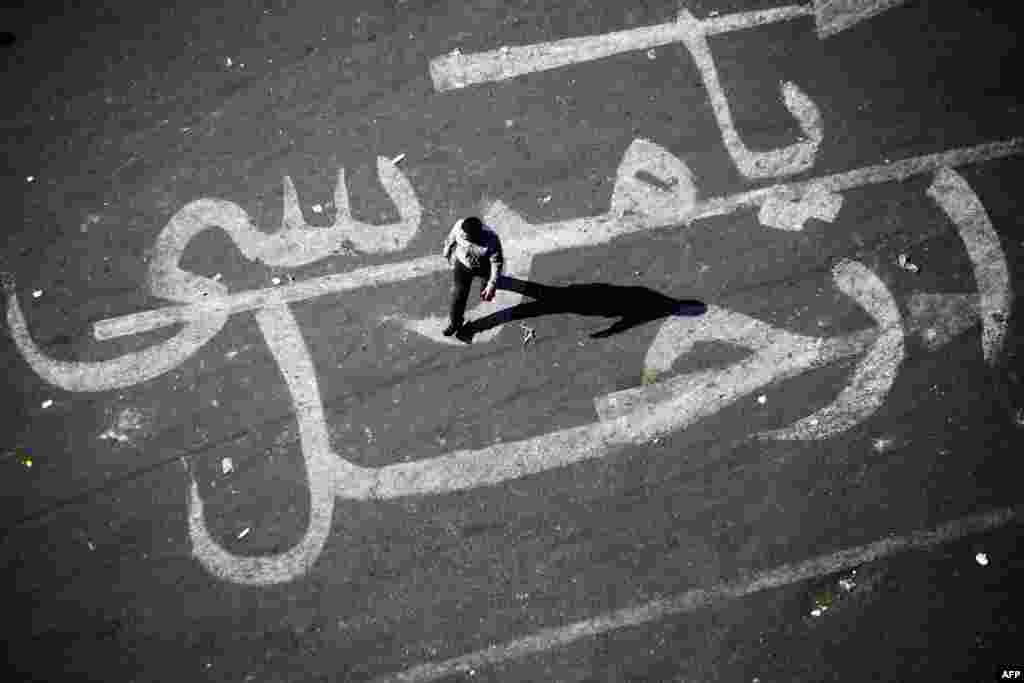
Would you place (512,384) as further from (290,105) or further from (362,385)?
(290,105)

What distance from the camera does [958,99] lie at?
21.1 ft

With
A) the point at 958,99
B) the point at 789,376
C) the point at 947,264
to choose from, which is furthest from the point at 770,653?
the point at 958,99

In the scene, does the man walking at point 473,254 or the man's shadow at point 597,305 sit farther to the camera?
the man's shadow at point 597,305

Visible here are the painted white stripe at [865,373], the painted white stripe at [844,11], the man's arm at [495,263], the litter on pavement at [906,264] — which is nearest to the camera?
the man's arm at [495,263]

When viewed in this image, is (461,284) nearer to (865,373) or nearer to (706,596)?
(706,596)

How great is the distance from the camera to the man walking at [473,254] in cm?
485

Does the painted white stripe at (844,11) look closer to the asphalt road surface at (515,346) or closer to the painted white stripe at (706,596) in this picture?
the asphalt road surface at (515,346)

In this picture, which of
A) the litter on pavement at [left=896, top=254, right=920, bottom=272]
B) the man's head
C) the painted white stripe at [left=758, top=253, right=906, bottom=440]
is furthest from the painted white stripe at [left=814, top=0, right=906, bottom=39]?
the man's head

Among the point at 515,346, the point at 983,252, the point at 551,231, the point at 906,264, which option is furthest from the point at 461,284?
the point at 983,252

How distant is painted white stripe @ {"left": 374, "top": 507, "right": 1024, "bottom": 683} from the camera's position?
5.11 meters

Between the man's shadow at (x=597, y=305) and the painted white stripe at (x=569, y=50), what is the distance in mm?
2261

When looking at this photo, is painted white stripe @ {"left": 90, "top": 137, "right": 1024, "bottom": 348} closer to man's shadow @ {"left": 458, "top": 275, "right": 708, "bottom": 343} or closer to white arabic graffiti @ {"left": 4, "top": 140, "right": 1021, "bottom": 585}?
white arabic graffiti @ {"left": 4, "top": 140, "right": 1021, "bottom": 585}

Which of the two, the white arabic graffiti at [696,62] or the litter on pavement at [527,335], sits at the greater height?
the white arabic graffiti at [696,62]

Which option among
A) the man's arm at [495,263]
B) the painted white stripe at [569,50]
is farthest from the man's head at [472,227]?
the painted white stripe at [569,50]
